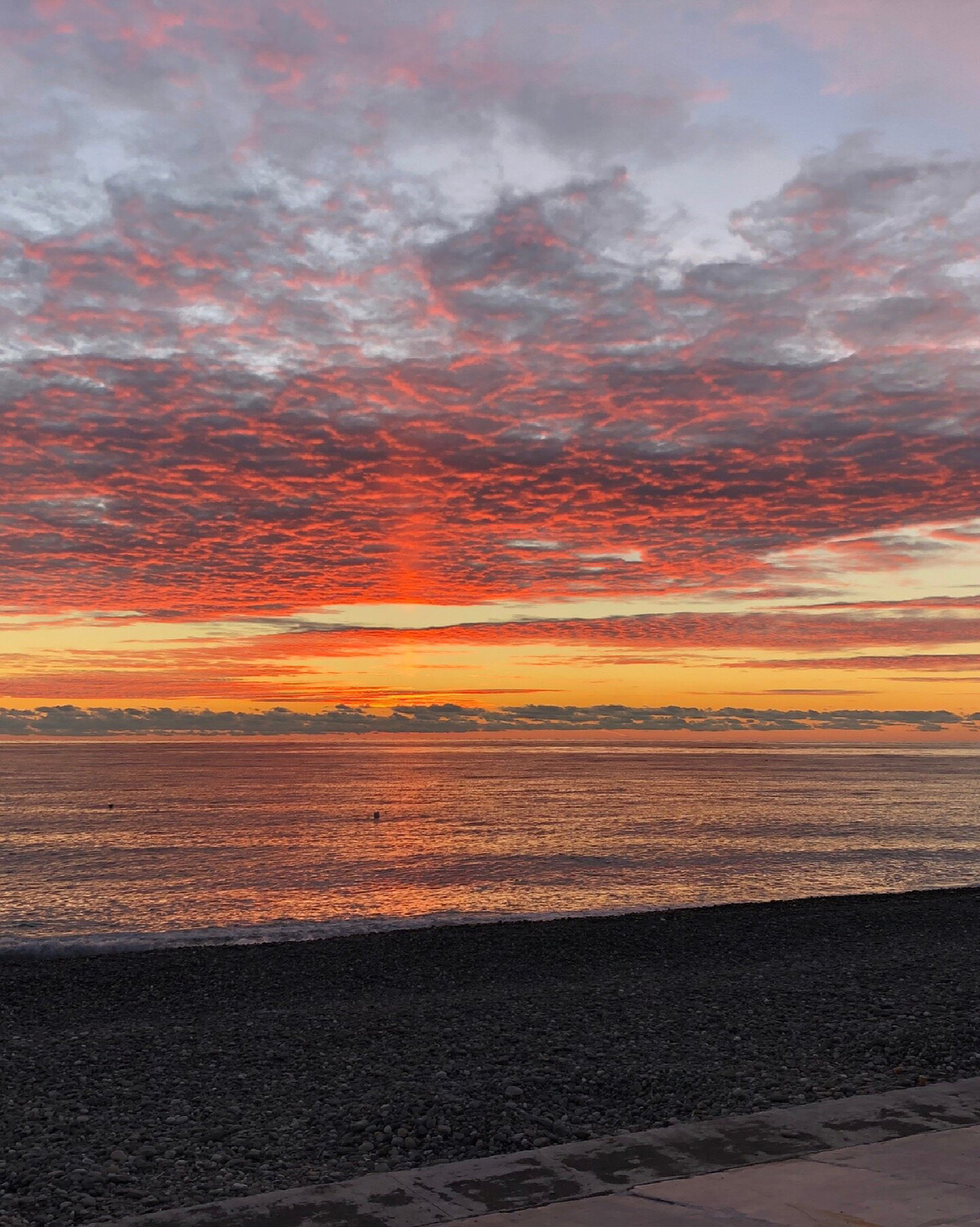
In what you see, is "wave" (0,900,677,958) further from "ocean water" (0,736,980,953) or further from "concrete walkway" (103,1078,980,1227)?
"concrete walkway" (103,1078,980,1227)

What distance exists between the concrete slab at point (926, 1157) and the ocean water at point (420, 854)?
1952cm

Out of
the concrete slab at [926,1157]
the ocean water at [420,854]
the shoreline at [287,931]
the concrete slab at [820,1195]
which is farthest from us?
the ocean water at [420,854]

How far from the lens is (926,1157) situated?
6.84 m

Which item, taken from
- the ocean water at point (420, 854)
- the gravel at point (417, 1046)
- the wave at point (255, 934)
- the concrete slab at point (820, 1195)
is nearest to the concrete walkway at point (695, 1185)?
the concrete slab at point (820, 1195)

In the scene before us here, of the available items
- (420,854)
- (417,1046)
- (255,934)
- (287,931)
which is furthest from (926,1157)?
(420,854)

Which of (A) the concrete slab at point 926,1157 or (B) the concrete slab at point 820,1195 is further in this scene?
(A) the concrete slab at point 926,1157

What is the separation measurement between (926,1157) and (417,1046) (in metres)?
7.01

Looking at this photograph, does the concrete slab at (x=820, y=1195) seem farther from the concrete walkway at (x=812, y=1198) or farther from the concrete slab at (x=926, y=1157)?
the concrete slab at (x=926, y=1157)

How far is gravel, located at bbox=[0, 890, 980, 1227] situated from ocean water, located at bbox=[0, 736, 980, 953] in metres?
7.63

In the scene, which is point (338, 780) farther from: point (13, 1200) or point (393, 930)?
point (13, 1200)

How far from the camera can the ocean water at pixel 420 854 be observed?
94.4ft

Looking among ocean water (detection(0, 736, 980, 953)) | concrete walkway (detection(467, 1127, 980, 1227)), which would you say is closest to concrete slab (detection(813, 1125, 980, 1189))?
concrete walkway (detection(467, 1127, 980, 1227))

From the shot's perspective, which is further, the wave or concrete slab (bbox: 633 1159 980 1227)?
the wave

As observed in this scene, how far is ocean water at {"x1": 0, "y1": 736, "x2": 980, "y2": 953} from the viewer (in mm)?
28781
